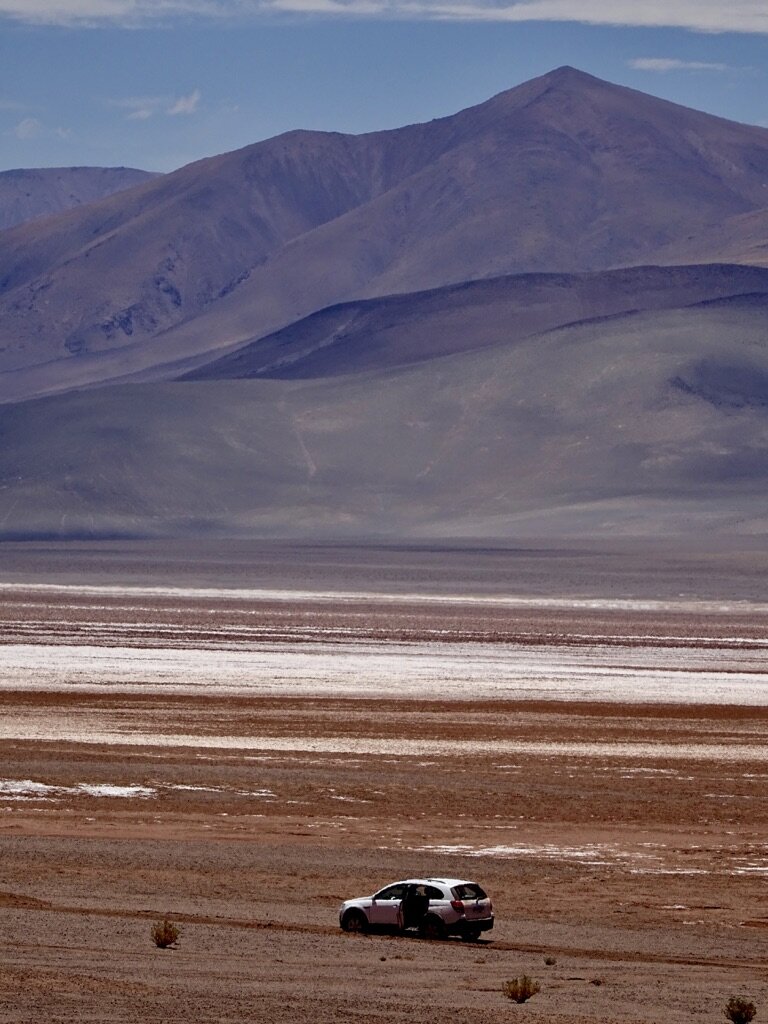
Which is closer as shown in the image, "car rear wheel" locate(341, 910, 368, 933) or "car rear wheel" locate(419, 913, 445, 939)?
"car rear wheel" locate(419, 913, 445, 939)

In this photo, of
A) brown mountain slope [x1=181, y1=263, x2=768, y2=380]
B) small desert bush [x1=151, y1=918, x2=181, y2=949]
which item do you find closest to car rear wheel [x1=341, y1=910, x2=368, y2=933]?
small desert bush [x1=151, y1=918, x2=181, y2=949]

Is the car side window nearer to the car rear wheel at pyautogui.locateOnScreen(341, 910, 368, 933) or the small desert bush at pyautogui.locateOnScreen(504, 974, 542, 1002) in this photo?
the car rear wheel at pyautogui.locateOnScreen(341, 910, 368, 933)

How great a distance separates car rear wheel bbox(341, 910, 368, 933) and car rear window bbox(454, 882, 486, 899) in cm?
67

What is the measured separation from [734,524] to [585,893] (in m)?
88.6

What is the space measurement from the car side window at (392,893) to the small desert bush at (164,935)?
1.80 m

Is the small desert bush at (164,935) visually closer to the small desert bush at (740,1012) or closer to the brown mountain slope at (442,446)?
the small desert bush at (740,1012)

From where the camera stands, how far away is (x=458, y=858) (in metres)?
17.6

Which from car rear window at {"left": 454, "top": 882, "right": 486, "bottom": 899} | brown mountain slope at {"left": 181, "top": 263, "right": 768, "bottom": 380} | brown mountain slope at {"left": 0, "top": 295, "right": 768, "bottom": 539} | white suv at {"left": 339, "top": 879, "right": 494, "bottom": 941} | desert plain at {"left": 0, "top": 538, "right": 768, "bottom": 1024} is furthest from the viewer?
brown mountain slope at {"left": 181, "top": 263, "right": 768, "bottom": 380}

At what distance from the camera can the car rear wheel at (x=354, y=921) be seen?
13773 millimetres

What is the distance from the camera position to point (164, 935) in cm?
1241

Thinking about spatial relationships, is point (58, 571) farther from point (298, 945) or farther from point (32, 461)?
point (298, 945)

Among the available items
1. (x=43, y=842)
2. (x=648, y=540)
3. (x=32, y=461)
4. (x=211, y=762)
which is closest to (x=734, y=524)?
(x=648, y=540)

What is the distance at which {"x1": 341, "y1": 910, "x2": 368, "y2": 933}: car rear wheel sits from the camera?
542 inches

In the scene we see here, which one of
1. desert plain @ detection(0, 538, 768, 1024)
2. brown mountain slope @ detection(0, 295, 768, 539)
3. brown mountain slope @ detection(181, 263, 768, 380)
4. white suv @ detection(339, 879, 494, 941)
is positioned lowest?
desert plain @ detection(0, 538, 768, 1024)
